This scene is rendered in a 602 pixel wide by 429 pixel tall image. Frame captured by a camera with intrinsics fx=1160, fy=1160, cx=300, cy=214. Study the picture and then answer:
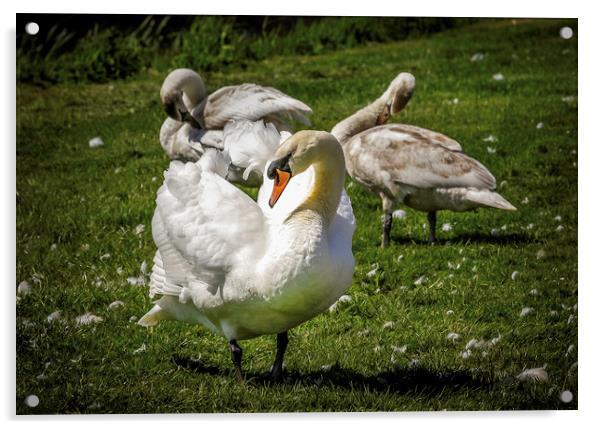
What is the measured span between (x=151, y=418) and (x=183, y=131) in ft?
3.70

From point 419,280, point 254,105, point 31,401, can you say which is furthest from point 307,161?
point 31,401

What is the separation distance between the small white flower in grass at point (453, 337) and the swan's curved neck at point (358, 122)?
93 cm

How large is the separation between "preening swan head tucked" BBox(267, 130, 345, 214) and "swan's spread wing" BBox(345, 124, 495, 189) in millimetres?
876

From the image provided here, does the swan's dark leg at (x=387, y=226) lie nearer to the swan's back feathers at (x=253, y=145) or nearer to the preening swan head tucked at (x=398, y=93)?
the preening swan head tucked at (x=398, y=93)

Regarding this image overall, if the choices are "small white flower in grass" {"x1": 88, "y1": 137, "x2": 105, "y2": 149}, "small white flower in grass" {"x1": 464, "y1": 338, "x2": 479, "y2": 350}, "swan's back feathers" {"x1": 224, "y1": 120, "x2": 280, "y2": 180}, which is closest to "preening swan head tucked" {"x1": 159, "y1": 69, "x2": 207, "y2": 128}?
"small white flower in grass" {"x1": 88, "y1": 137, "x2": 105, "y2": 149}

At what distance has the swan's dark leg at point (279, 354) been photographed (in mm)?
3916

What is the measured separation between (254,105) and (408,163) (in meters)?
0.64

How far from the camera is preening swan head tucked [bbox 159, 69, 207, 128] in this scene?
14.3 feet

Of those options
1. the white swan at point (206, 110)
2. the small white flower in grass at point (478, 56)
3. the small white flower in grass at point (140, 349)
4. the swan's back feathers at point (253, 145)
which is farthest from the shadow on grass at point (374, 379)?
the small white flower in grass at point (478, 56)

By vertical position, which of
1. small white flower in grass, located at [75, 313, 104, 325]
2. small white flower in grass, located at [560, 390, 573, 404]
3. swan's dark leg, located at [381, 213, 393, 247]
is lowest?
small white flower in grass, located at [560, 390, 573, 404]

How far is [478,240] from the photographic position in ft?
14.5

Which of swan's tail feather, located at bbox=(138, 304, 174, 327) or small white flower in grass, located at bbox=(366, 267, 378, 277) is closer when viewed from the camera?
swan's tail feather, located at bbox=(138, 304, 174, 327)

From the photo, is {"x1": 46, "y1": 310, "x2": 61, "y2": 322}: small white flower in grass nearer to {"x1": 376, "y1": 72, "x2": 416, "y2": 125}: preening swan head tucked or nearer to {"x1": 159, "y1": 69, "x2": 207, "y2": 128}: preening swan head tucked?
{"x1": 159, "y1": 69, "x2": 207, "y2": 128}: preening swan head tucked

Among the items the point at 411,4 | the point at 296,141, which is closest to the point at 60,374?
the point at 296,141
